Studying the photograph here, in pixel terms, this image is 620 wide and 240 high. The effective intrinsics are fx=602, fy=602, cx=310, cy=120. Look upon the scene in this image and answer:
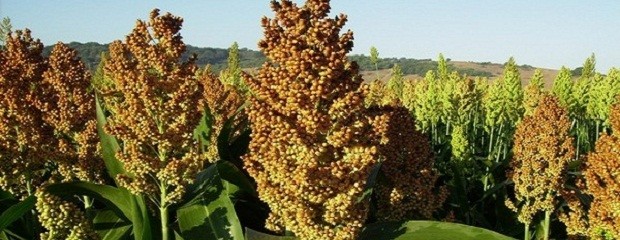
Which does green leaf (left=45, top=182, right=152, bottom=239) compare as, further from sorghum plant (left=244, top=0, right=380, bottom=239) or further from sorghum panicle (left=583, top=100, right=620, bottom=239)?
sorghum panicle (left=583, top=100, right=620, bottom=239)

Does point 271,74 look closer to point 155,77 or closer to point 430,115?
point 155,77

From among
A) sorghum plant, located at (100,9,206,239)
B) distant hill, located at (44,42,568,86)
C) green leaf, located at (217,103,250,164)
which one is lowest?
distant hill, located at (44,42,568,86)

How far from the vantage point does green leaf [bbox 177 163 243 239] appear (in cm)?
423

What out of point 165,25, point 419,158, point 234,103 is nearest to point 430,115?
point 234,103

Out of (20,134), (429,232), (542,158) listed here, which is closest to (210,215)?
(429,232)

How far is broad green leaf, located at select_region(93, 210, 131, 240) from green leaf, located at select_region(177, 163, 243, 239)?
0.73 metres

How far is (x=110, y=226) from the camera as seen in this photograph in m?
5.05

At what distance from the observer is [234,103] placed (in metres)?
10.8

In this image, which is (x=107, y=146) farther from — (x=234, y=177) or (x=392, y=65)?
(x=392, y=65)

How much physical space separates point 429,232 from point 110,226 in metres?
2.69

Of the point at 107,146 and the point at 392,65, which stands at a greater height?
the point at 107,146

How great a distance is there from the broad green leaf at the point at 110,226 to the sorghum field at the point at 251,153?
11mm

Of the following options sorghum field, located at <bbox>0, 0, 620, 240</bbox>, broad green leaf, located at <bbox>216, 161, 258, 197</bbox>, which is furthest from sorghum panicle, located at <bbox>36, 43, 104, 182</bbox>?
broad green leaf, located at <bbox>216, 161, 258, 197</bbox>

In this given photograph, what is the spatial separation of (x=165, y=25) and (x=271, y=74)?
3.71ft
